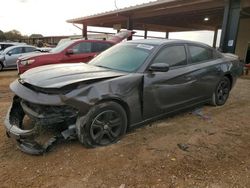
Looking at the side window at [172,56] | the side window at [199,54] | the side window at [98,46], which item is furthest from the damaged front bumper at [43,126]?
the side window at [98,46]

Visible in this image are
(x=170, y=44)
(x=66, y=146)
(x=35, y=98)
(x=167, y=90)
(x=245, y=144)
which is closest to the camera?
(x=35, y=98)

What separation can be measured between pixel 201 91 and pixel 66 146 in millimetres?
2887

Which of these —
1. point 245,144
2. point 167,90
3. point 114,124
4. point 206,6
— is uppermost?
point 206,6

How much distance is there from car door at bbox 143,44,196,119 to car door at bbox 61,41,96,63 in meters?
5.27

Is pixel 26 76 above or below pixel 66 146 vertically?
above

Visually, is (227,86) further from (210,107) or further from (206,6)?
(206,6)

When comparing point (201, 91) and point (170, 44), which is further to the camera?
point (201, 91)

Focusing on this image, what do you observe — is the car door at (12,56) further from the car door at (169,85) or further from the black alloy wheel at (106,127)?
the black alloy wheel at (106,127)

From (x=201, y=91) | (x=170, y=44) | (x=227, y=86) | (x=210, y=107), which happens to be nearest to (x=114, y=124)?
(x=170, y=44)

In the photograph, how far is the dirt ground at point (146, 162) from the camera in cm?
263

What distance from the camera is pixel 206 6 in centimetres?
1134

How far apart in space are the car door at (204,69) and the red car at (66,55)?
520cm

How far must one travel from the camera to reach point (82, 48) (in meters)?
9.22

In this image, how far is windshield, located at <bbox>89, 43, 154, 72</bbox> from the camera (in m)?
3.82
